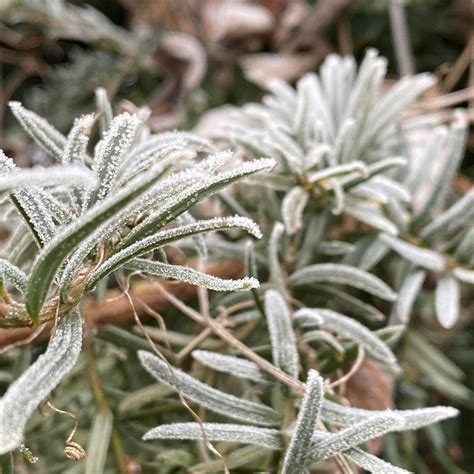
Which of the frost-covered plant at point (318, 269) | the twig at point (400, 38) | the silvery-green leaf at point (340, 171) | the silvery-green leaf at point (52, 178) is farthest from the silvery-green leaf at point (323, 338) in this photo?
the twig at point (400, 38)

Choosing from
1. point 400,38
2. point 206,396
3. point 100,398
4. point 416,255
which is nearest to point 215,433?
point 206,396

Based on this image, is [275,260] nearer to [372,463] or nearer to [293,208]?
[293,208]

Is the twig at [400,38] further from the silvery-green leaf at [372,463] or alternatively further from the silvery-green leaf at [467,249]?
the silvery-green leaf at [372,463]

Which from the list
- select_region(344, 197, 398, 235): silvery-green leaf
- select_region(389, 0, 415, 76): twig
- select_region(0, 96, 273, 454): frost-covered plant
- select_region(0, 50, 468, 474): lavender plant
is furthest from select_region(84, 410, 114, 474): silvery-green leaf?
select_region(389, 0, 415, 76): twig

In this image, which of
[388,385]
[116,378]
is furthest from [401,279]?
[116,378]

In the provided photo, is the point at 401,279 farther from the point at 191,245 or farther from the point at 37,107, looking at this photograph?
the point at 37,107

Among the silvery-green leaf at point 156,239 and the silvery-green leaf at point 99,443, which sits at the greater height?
the silvery-green leaf at point 156,239
